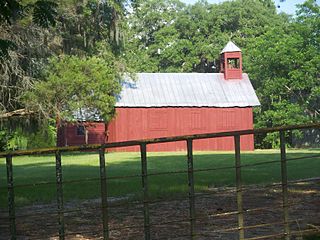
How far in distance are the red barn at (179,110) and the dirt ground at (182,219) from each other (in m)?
27.6

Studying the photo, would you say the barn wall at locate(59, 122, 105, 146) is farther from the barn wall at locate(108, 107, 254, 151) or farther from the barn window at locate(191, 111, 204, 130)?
the barn window at locate(191, 111, 204, 130)

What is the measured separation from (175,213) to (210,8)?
189 ft

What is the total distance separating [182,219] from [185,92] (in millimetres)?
33597

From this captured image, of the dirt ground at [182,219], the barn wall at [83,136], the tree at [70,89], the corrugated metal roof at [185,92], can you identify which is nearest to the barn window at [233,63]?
the corrugated metal roof at [185,92]

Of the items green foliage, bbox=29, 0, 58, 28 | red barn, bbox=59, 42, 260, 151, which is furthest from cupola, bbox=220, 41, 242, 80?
green foliage, bbox=29, 0, 58, 28

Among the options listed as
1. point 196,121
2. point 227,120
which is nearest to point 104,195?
point 196,121

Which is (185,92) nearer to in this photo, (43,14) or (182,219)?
(182,219)

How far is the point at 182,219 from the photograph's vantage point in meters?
5.50

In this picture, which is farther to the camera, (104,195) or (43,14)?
(43,14)

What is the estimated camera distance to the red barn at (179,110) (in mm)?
37219

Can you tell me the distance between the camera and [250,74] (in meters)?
50.0

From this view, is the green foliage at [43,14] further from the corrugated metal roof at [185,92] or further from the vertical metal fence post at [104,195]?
the corrugated metal roof at [185,92]

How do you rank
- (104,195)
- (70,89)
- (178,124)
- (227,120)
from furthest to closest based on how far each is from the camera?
(227,120)
(178,124)
(70,89)
(104,195)

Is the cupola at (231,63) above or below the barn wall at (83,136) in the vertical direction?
above
